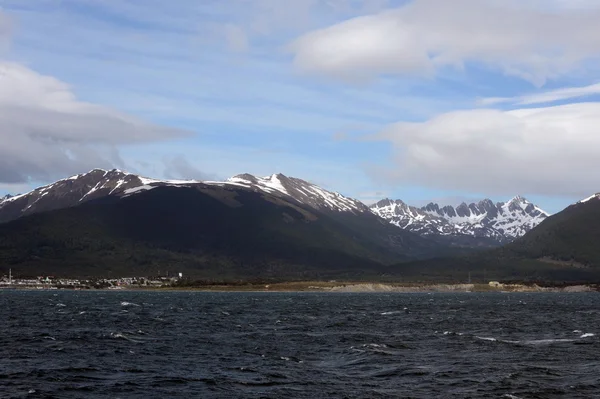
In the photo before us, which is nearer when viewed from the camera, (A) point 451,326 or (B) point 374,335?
(B) point 374,335

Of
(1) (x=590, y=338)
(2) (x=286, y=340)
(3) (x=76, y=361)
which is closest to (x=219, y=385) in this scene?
Answer: (3) (x=76, y=361)

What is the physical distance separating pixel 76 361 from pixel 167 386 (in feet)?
57.1

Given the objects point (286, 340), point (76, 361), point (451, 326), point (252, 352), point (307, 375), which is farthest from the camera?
point (451, 326)

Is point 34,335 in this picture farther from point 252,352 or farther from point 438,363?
point 438,363

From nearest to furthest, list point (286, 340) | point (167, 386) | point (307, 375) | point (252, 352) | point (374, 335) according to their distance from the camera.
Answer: point (167, 386)
point (307, 375)
point (252, 352)
point (286, 340)
point (374, 335)

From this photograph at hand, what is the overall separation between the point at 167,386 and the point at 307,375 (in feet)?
42.4

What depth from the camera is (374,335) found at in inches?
4254

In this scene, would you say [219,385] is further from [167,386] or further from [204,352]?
[204,352]

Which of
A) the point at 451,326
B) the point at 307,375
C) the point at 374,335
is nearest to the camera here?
the point at 307,375

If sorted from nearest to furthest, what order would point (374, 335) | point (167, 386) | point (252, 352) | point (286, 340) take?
point (167, 386)
point (252, 352)
point (286, 340)
point (374, 335)

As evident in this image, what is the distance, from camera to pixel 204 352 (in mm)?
84875

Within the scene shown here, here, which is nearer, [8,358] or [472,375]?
[472,375]

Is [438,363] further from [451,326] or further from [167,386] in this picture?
[451,326]

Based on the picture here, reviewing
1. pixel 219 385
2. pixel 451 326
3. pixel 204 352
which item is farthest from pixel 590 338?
pixel 219 385
